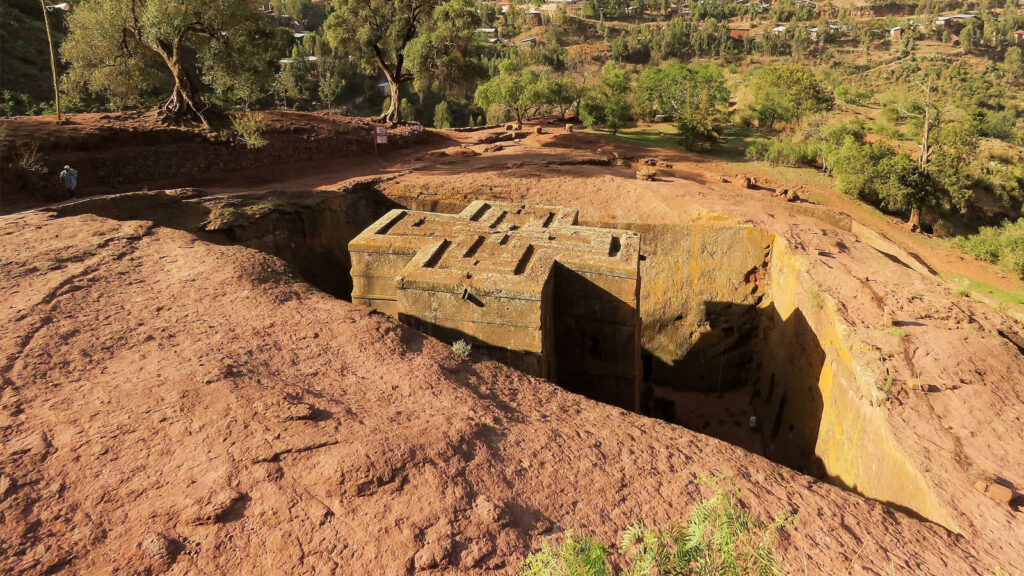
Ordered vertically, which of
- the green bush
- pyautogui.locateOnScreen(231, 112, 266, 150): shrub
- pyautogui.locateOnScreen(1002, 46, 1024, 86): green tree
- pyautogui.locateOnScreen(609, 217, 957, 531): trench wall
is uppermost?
pyautogui.locateOnScreen(1002, 46, 1024, 86): green tree

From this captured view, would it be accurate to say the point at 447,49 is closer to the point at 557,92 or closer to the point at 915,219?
the point at 557,92

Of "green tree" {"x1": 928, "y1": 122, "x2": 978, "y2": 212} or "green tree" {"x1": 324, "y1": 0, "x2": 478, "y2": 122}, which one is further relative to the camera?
"green tree" {"x1": 324, "y1": 0, "x2": 478, "y2": 122}

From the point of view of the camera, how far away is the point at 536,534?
11.9 ft

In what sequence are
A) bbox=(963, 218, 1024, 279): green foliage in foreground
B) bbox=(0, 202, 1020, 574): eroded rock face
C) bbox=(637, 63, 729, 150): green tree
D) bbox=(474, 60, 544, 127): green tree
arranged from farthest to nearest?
1. bbox=(474, 60, 544, 127): green tree
2. bbox=(637, 63, 729, 150): green tree
3. bbox=(963, 218, 1024, 279): green foliage in foreground
4. bbox=(0, 202, 1020, 574): eroded rock face

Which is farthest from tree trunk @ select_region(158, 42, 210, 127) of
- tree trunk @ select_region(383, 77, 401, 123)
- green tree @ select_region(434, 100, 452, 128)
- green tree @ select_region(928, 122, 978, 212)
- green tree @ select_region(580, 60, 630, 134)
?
green tree @ select_region(434, 100, 452, 128)

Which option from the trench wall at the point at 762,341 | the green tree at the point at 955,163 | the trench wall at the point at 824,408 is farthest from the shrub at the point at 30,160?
the green tree at the point at 955,163

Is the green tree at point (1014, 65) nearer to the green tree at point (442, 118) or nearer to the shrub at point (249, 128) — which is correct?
the green tree at point (442, 118)

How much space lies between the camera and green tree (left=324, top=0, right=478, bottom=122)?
2025cm

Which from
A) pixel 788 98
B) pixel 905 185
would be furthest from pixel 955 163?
pixel 788 98

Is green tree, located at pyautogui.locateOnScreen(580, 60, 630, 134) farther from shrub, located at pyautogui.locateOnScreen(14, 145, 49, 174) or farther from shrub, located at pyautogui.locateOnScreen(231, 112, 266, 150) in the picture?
shrub, located at pyautogui.locateOnScreen(14, 145, 49, 174)

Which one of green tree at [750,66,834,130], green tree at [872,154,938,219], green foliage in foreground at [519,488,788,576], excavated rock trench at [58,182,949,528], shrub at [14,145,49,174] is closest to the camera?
green foliage in foreground at [519,488,788,576]

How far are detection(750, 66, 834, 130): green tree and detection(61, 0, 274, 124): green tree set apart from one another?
24662 mm

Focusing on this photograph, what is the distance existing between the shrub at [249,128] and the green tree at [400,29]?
20.9 ft

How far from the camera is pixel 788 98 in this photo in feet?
92.2
